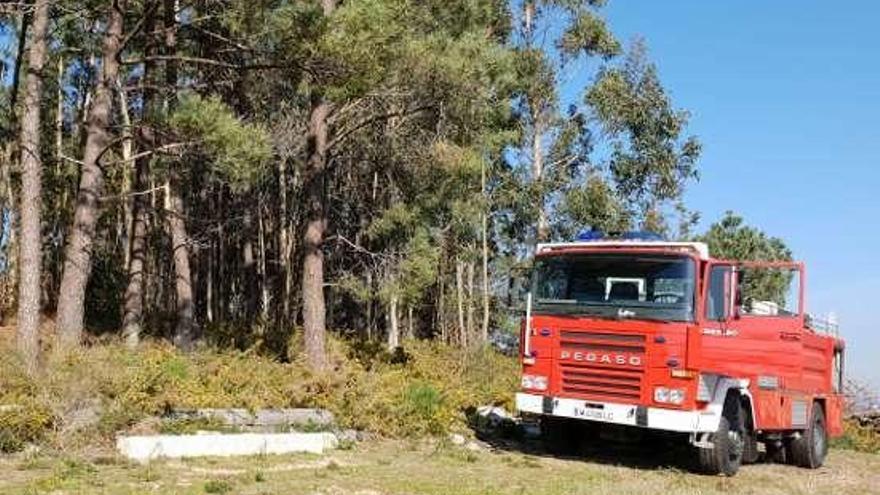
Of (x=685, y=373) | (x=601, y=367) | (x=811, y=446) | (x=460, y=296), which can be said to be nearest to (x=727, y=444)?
(x=685, y=373)

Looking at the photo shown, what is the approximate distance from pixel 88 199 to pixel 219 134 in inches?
131

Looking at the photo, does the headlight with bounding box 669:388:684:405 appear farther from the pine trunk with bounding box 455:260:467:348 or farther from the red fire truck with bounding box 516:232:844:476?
the pine trunk with bounding box 455:260:467:348

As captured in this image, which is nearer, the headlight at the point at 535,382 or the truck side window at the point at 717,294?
the truck side window at the point at 717,294

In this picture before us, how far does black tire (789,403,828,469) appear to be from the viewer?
15414mm

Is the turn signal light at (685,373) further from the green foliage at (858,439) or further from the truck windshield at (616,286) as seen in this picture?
the green foliage at (858,439)

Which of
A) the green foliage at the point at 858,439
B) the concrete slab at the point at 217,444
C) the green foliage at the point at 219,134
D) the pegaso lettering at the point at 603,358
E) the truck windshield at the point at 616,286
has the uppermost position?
the green foliage at the point at 219,134

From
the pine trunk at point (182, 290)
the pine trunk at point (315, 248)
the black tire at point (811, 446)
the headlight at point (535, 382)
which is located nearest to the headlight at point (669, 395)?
the headlight at point (535, 382)

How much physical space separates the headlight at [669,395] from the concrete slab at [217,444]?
426 cm

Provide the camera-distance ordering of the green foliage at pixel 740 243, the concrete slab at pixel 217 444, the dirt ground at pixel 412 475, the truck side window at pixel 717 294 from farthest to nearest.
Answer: the green foliage at pixel 740 243 < the truck side window at pixel 717 294 < the concrete slab at pixel 217 444 < the dirt ground at pixel 412 475

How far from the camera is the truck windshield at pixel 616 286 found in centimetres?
1266

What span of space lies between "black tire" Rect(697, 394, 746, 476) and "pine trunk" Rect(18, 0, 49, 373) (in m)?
10.8

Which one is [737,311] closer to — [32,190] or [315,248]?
[315,248]

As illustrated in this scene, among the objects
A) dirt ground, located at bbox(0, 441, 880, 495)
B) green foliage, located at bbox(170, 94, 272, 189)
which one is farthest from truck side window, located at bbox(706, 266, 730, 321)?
green foliage, located at bbox(170, 94, 272, 189)

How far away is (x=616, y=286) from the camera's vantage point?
13.2 m
